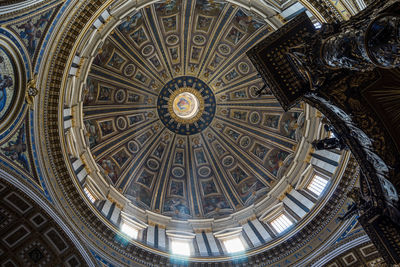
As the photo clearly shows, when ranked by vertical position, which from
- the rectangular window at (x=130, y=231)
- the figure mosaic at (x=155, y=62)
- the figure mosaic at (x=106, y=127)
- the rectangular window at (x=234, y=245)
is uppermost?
the figure mosaic at (x=155, y=62)

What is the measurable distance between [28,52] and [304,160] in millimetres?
17928

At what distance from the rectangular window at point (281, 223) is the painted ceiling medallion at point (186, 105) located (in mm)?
13463

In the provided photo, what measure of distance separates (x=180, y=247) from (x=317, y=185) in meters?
9.53

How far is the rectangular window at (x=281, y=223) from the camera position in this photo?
1867cm

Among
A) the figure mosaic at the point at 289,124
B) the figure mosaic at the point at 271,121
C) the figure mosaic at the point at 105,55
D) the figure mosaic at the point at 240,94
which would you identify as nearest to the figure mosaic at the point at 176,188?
the figure mosaic at the point at 271,121

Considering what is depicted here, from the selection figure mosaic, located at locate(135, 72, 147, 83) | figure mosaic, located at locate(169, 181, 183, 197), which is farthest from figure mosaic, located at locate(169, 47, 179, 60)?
figure mosaic, located at locate(169, 181, 183, 197)

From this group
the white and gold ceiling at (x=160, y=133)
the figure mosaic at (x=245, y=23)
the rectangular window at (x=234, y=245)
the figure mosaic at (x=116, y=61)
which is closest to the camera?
the white and gold ceiling at (x=160, y=133)

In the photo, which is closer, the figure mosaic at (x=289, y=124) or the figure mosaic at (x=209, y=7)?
the figure mosaic at (x=209, y=7)

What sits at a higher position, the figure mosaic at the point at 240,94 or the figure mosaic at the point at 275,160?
the figure mosaic at the point at 240,94

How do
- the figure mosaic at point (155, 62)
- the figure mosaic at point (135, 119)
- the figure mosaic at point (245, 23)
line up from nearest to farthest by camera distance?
the figure mosaic at point (245, 23) → the figure mosaic at point (155, 62) → the figure mosaic at point (135, 119)

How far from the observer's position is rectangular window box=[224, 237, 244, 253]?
18.4 meters

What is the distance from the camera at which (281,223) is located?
63.2ft

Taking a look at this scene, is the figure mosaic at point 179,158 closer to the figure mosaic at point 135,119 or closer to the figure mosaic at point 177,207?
the figure mosaic at point 177,207

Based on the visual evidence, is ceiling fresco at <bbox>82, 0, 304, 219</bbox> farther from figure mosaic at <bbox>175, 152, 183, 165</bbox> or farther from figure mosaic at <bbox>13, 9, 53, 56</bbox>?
figure mosaic at <bbox>13, 9, 53, 56</bbox>
